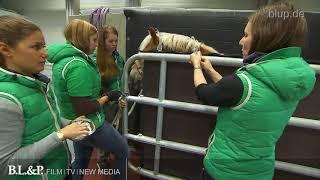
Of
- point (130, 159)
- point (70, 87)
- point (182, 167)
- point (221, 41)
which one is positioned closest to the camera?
point (70, 87)

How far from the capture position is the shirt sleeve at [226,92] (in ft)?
3.13

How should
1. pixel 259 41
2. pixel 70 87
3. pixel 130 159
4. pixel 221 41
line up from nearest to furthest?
pixel 259 41 < pixel 70 87 < pixel 130 159 < pixel 221 41

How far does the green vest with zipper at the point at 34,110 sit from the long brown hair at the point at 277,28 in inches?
33.2

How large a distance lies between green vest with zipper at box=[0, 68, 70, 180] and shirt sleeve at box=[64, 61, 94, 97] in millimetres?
311

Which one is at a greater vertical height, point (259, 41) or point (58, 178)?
point (259, 41)

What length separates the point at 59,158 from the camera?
3.90 feet

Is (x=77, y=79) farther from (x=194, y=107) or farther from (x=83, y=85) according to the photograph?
(x=194, y=107)

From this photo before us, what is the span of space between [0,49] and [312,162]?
1445mm

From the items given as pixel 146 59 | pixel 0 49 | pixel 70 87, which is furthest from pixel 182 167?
pixel 0 49

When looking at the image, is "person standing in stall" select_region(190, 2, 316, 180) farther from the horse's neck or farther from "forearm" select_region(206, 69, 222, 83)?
the horse's neck

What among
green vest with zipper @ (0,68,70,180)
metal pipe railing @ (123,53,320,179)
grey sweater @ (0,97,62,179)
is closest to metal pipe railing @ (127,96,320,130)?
metal pipe railing @ (123,53,320,179)

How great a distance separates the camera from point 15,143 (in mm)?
958

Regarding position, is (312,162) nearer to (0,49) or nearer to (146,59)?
(146,59)

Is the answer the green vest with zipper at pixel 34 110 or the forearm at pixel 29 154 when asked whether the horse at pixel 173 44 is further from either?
the forearm at pixel 29 154
